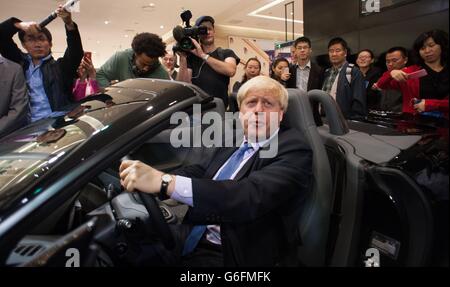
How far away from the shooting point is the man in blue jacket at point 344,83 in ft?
4.99

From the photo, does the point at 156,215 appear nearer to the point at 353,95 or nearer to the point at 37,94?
the point at 353,95

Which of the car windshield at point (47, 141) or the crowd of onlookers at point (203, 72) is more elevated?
the crowd of onlookers at point (203, 72)

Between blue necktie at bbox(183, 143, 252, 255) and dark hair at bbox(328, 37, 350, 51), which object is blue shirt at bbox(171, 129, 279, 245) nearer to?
blue necktie at bbox(183, 143, 252, 255)

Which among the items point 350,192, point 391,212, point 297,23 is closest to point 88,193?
point 350,192

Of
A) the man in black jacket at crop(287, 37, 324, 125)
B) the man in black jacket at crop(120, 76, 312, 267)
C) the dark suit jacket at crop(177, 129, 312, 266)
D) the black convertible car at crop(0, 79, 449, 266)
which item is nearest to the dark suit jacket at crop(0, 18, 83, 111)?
the black convertible car at crop(0, 79, 449, 266)

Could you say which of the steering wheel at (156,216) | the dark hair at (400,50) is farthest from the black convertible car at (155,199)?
the dark hair at (400,50)

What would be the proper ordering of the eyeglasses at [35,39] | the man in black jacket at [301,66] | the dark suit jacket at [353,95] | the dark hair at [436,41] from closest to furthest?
the dark hair at [436,41]
the dark suit jacket at [353,95]
the eyeglasses at [35,39]
the man in black jacket at [301,66]

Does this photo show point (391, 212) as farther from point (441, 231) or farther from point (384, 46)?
point (384, 46)

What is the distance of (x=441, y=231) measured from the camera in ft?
2.64

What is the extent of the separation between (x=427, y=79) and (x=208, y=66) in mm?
1716

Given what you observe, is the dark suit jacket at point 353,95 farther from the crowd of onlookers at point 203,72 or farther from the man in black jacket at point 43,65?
the man in black jacket at point 43,65

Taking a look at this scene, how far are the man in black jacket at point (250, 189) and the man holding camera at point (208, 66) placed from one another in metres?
1.10

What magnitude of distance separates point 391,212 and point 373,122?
0.51m

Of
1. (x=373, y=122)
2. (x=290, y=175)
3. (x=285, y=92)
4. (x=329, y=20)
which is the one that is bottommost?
(x=290, y=175)
